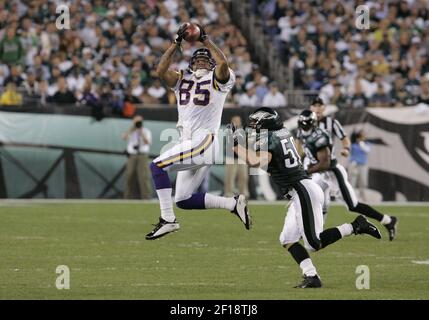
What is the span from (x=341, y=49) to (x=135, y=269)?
45.9 feet

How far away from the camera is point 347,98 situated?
2298cm

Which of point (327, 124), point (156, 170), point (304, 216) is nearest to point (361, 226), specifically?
point (304, 216)

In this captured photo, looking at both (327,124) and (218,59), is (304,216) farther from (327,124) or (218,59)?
(327,124)

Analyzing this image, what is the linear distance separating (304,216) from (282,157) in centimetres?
57

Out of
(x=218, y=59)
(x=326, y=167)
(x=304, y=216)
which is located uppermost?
(x=218, y=59)

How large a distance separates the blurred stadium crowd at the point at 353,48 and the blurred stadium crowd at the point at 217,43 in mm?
25

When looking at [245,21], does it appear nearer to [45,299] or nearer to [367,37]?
[367,37]

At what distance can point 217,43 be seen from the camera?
78.6 feet

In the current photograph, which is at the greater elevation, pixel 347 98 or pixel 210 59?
pixel 210 59

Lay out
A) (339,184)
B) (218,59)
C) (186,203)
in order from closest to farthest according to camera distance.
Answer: (218,59) → (186,203) → (339,184)

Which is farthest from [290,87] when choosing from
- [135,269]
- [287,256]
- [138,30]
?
[135,269]

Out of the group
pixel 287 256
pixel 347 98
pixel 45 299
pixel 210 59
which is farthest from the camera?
pixel 347 98

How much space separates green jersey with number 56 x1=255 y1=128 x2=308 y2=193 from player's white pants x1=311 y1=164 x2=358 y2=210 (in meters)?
4.28

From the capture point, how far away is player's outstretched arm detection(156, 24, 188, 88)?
10367mm
